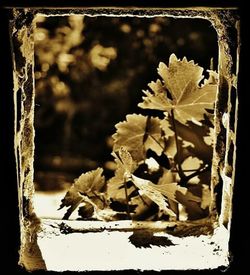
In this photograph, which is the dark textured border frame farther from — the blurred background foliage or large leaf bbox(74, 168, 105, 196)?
the blurred background foliage

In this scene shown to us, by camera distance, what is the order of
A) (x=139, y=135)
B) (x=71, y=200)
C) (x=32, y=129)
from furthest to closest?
(x=139, y=135), (x=71, y=200), (x=32, y=129)

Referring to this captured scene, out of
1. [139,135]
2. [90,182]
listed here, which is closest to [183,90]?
[139,135]

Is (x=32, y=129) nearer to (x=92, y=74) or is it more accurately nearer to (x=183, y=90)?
(x=183, y=90)

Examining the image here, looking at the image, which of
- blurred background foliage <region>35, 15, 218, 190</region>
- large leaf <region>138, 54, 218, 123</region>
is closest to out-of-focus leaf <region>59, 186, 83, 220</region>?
large leaf <region>138, 54, 218, 123</region>

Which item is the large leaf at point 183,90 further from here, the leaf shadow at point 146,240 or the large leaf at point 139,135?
the leaf shadow at point 146,240

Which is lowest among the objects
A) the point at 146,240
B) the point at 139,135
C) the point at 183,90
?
the point at 146,240

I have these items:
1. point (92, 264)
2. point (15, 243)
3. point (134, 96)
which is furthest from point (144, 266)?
point (134, 96)

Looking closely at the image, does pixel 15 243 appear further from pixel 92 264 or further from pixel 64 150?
pixel 64 150
